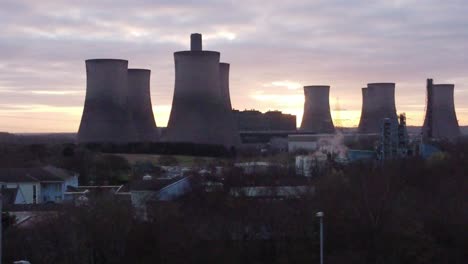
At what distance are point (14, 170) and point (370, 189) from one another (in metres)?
7.50

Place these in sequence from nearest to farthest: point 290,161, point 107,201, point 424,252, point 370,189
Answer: point 424,252, point 107,201, point 370,189, point 290,161

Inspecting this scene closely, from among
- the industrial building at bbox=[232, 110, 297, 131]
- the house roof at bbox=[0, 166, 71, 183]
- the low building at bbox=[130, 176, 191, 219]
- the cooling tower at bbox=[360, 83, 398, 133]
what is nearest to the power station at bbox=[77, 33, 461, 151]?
the cooling tower at bbox=[360, 83, 398, 133]

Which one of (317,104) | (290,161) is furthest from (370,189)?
(317,104)

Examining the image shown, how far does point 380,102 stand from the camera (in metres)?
31.5

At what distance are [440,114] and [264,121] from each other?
15.6 meters

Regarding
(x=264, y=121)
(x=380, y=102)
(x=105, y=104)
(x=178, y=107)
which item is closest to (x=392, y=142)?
(x=178, y=107)

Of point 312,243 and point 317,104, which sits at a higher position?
point 317,104

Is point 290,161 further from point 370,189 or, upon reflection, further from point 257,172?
point 370,189

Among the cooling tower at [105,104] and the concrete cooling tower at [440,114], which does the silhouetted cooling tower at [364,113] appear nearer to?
the concrete cooling tower at [440,114]

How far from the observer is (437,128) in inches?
1312

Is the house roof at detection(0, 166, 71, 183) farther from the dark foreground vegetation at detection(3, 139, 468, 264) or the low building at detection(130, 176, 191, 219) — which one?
the dark foreground vegetation at detection(3, 139, 468, 264)

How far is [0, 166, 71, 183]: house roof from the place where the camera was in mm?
15203

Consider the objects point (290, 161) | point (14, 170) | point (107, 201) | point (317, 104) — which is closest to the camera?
point (107, 201)

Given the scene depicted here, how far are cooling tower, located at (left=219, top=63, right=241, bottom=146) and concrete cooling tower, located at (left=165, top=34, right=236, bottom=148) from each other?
0.53 ft
